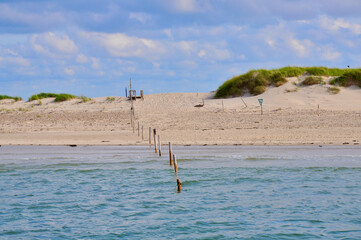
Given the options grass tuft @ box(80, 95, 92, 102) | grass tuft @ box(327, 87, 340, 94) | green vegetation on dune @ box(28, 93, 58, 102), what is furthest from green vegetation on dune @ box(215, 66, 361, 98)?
green vegetation on dune @ box(28, 93, 58, 102)

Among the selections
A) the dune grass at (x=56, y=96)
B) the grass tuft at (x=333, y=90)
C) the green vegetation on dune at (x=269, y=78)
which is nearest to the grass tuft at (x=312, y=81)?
the green vegetation on dune at (x=269, y=78)

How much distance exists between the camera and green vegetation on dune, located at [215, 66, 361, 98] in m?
40.4

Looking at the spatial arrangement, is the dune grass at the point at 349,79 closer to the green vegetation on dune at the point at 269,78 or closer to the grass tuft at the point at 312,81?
the green vegetation on dune at the point at 269,78

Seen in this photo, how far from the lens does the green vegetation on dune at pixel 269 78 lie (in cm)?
4041

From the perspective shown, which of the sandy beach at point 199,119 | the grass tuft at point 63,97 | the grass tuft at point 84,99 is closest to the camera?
the sandy beach at point 199,119

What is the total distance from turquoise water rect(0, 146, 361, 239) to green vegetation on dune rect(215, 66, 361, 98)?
608 inches

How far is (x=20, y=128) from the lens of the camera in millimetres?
34531

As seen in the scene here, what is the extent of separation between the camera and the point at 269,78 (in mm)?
42125

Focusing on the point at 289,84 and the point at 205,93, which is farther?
the point at 205,93

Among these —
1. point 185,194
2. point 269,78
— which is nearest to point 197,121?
point 269,78

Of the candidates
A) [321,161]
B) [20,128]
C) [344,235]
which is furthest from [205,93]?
[344,235]

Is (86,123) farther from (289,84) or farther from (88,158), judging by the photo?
(289,84)

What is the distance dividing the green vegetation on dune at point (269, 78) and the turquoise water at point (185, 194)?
50.7ft

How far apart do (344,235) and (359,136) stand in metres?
15.5
